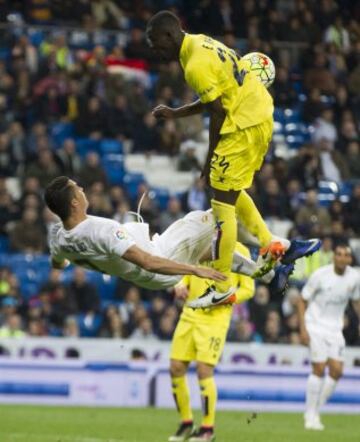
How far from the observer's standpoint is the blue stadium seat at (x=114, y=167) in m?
26.2

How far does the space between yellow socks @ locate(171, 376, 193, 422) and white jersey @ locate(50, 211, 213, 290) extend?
255 cm

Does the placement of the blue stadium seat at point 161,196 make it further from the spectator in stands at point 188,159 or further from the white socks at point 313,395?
the white socks at point 313,395

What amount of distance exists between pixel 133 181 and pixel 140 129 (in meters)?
0.97

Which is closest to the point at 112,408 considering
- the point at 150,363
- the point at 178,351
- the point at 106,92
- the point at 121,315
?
the point at 150,363

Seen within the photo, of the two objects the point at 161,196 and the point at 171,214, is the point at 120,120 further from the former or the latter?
the point at 171,214

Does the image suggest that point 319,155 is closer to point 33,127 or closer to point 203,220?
point 33,127

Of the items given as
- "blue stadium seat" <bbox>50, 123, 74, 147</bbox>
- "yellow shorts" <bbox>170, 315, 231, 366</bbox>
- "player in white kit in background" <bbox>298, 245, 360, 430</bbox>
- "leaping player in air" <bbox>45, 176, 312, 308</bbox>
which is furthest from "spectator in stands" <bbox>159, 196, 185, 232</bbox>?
"leaping player in air" <bbox>45, 176, 312, 308</bbox>

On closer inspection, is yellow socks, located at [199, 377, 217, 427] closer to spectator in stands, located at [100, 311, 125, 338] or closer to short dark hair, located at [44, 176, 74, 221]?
short dark hair, located at [44, 176, 74, 221]

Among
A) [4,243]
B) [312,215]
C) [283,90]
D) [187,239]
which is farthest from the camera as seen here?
[283,90]

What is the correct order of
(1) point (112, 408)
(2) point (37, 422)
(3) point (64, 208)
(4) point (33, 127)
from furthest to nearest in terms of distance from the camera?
(4) point (33, 127)
(1) point (112, 408)
(2) point (37, 422)
(3) point (64, 208)

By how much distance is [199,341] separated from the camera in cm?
1598

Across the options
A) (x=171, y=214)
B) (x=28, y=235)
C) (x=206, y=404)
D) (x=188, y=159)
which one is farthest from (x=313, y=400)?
(x=188, y=159)

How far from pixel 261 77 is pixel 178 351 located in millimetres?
3718

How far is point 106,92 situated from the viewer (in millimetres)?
26641
